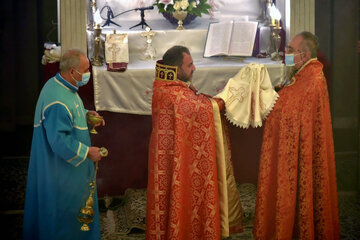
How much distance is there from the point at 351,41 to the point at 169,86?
5652 mm

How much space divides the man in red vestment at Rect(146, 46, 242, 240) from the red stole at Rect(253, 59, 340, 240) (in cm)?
52

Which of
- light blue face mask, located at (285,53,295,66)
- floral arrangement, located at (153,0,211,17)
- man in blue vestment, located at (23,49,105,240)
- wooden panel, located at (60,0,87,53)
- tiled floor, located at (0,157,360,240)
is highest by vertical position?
floral arrangement, located at (153,0,211,17)

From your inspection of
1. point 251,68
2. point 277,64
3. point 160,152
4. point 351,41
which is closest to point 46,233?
point 160,152

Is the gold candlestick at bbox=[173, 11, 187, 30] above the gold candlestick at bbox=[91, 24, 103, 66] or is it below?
above

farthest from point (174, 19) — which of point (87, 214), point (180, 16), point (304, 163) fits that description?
point (87, 214)

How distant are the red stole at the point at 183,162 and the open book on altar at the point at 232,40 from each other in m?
2.06

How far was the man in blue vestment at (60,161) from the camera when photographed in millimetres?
3646

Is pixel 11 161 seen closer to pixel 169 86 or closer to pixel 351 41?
pixel 169 86

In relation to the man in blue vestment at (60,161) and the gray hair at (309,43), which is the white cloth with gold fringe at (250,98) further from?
the man in blue vestment at (60,161)

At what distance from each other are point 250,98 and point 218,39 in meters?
2.00

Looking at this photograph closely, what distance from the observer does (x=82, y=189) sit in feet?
12.6

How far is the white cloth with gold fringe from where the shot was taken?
14.2ft

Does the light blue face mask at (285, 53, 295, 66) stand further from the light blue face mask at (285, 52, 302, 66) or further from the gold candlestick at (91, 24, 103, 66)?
the gold candlestick at (91, 24, 103, 66)

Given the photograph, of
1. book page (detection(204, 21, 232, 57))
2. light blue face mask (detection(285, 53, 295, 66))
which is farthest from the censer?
book page (detection(204, 21, 232, 57))
